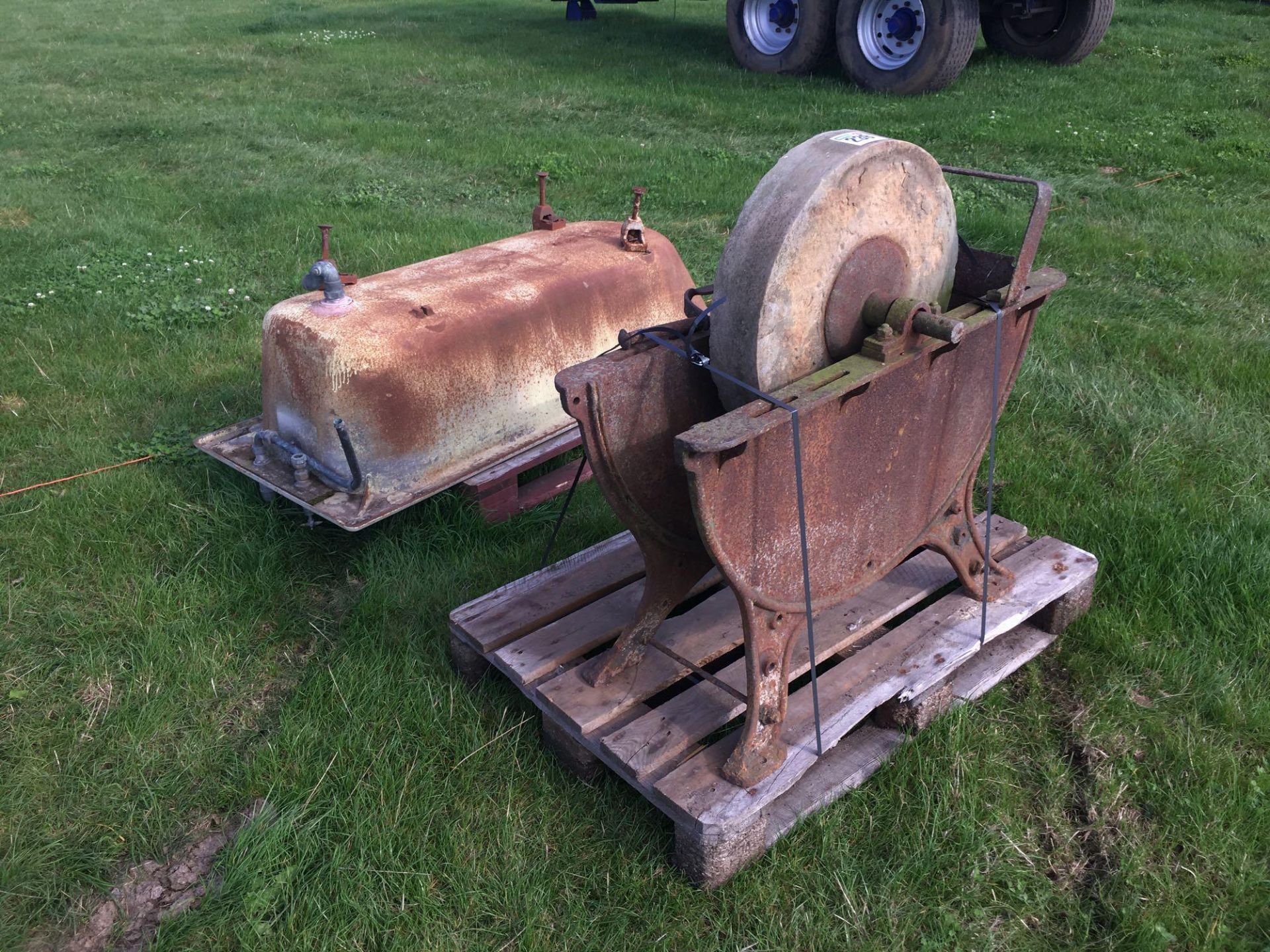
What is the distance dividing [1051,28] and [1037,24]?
166 millimetres

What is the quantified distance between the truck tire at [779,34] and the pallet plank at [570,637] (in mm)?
8604

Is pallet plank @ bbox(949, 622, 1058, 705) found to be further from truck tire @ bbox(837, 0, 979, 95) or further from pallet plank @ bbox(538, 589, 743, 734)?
truck tire @ bbox(837, 0, 979, 95)

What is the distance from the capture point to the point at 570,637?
2926 millimetres

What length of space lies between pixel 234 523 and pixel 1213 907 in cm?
326

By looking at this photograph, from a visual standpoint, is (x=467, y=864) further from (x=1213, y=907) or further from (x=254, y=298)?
(x=254, y=298)

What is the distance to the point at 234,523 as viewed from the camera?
Answer: 3.67 metres

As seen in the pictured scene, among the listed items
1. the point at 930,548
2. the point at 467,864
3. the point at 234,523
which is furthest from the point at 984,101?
the point at 467,864

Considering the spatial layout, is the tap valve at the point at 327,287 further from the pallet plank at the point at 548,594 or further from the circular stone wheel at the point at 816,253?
the circular stone wheel at the point at 816,253

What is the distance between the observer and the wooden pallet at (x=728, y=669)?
2463mm

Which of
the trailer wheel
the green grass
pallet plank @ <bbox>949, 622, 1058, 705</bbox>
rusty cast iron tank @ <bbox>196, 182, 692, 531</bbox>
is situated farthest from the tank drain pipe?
the trailer wheel

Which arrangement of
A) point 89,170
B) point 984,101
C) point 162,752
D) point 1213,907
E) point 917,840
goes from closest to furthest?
point 1213,907, point 917,840, point 162,752, point 89,170, point 984,101

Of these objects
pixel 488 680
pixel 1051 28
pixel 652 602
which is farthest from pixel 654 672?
pixel 1051 28

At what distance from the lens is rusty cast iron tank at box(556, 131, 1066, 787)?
7.60 ft

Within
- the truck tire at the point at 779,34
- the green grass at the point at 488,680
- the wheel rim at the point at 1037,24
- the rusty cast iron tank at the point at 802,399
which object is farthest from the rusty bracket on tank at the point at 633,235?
the wheel rim at the point at 1037,24
